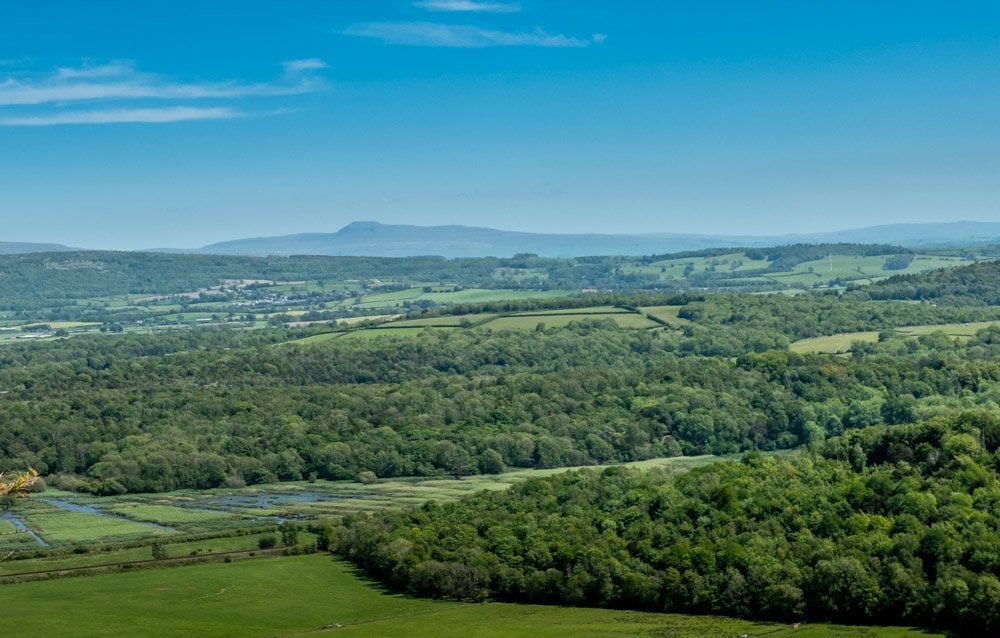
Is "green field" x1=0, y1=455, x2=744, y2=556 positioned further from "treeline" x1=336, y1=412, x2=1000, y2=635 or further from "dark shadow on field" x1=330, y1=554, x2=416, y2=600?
"dark shadow on field" x1=330, y1=554, x2=416, y2=600

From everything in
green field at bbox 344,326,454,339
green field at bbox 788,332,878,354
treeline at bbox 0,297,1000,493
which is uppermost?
green field at bbox 344,326,454,339

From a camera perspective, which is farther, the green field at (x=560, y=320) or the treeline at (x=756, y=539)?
the green field at (x=560, y=320)

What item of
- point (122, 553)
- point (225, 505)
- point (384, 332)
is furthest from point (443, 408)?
point (384, 332)

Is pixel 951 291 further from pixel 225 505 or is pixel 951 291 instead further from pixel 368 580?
pixel 368 580

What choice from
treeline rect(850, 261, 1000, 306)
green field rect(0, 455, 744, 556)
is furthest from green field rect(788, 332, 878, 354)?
green field rect(0, 455, 744, 556)

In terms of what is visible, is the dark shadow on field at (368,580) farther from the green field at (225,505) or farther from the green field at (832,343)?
the green field at (832,343)

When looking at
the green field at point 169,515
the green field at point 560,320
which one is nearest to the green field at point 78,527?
Result: the green field at point 169,515

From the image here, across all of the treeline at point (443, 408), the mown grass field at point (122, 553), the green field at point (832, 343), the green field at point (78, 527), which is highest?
the green field at point (832, 343)
